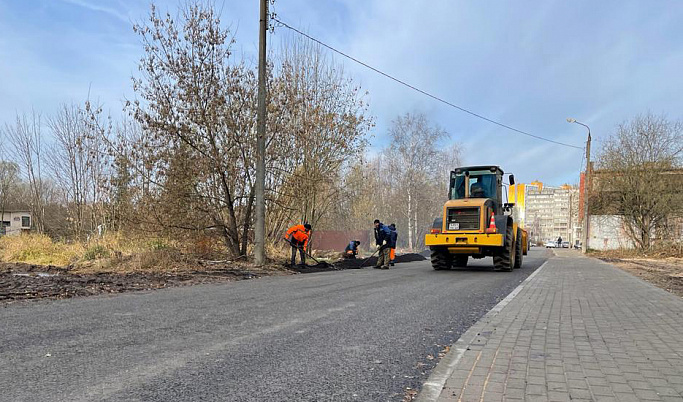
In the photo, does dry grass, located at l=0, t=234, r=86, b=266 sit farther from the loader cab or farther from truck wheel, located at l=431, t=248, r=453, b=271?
the loader cab

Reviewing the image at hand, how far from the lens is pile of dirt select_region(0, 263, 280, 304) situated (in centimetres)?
788

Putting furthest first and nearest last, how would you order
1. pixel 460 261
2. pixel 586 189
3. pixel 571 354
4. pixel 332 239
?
pixel 586 189 < pixel 332 239 < pixel 460 261 < pixel 571 354

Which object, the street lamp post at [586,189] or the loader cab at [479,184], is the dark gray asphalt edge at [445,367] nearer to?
the loader cab at [479,184]

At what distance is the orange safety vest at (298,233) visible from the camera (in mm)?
15273

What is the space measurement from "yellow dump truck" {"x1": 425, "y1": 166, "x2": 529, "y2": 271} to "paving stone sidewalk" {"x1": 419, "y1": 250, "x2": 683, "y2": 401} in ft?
21.4

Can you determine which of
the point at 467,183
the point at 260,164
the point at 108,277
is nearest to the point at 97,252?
the point at 108,277

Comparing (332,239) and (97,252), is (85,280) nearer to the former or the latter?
(97,252)

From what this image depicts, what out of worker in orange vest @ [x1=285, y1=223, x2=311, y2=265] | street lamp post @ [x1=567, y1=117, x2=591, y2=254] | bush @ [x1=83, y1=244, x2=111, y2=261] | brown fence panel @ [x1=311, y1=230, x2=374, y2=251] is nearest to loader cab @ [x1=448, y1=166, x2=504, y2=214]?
Answer: worker in orange vest @ [x1=285, y1=223, x2=311, y2=265]

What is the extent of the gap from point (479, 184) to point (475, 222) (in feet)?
6.10

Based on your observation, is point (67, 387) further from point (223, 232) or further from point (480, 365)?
point (223, 232)

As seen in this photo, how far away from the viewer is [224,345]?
4633mm

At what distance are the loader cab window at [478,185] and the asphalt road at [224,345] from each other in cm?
777

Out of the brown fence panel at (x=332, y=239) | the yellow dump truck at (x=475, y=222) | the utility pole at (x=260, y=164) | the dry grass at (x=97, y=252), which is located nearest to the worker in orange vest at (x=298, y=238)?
the utility pole at (x=260, y=164)

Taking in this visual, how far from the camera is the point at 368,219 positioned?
3609 cm
